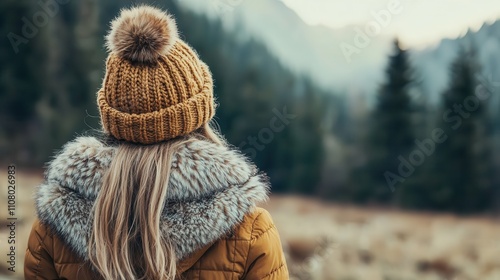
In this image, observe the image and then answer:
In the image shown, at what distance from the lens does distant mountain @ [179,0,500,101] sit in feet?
17.4

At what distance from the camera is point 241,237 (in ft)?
4.58

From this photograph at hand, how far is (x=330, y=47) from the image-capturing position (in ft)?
17.9

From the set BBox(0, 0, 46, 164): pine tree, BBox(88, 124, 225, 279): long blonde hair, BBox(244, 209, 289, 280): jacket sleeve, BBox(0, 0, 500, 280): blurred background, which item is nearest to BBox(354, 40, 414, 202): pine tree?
BBox(0, 0, 500, 280): blurred background

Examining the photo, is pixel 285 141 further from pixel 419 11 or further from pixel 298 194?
pixel 419 11

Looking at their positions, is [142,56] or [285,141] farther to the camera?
[285,141]

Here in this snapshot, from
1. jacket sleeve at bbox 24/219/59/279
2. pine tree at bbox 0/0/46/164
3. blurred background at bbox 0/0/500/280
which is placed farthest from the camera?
pine tree at bbox 0/0/46/164

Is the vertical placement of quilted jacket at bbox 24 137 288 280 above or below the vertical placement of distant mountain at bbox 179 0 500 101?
below

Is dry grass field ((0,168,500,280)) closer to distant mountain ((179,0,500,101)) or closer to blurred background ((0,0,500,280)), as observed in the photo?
blurred background ((0,0,500,280))

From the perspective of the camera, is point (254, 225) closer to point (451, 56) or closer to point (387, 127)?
point (387, 127)

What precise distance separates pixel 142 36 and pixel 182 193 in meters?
0.33

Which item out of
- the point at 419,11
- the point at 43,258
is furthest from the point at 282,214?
the point at 43,258

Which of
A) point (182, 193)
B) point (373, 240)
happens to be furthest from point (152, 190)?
point (373, 240)

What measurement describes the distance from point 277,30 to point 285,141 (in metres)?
0.91

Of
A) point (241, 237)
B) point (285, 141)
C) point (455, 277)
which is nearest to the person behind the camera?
point (241, 237)
